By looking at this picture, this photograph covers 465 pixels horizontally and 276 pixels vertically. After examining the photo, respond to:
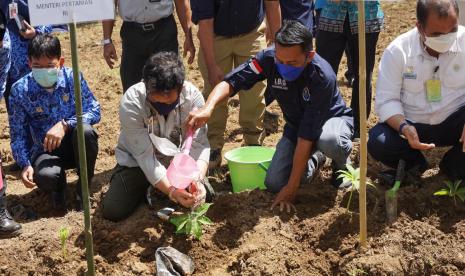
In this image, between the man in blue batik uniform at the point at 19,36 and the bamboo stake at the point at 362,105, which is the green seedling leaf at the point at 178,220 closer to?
the bamboo stake at the point at 362,105

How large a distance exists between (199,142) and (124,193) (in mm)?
Result: 575

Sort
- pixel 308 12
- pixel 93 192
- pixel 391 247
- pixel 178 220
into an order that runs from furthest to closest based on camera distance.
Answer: pixel 308 12, pixel 93 192, pixel 178 220, pixel 391 247

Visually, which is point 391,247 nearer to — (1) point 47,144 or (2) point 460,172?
(2) point 460,172

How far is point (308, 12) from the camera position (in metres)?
5.54

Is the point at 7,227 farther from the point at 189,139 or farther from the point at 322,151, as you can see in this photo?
the point at 322,151

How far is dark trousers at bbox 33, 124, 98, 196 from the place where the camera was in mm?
4340

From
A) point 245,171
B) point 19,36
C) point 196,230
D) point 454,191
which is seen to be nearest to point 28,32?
point 19,36

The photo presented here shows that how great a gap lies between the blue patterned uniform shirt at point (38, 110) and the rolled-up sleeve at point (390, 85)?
1.92 meters

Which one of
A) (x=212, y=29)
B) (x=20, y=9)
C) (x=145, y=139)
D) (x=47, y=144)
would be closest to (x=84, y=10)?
(x=145, y=139)

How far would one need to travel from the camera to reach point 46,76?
4.38 meters

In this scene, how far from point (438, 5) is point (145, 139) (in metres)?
1.90

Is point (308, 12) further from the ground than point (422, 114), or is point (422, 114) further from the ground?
point (308, 12)

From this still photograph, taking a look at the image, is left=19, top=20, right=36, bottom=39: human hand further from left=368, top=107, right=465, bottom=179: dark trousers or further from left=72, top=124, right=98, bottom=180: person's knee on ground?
left=368, top=107, right=465, bottom=179: dark trousers

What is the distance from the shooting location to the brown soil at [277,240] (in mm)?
3648
